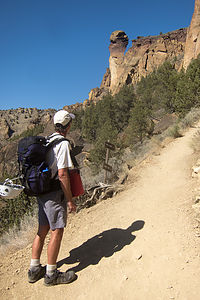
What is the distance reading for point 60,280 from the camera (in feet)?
Answer: 7.73

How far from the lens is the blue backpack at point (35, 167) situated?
213 cm

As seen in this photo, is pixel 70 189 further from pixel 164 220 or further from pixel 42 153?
pixel 164 220

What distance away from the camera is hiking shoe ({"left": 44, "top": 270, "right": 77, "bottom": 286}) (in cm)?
233

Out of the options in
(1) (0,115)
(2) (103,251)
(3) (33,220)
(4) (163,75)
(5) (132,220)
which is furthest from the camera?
(1) (0,115)

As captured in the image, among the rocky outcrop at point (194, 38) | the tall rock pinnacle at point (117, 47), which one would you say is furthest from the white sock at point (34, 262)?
the tall rock pinnacle at point (117, 47)

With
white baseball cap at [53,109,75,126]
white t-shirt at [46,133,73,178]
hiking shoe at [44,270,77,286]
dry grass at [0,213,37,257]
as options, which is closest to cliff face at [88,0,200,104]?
dry grass at [0,213,37,257]

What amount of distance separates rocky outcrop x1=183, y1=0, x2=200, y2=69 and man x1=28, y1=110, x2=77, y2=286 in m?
43.4

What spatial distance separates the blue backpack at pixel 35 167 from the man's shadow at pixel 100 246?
119 cm

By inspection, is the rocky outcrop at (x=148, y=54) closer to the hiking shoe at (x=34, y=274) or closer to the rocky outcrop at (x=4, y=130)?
the rocky outcrop at (x=4, y=130)

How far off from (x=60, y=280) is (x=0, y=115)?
103 meters

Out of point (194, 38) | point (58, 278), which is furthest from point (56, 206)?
point (194, 38)

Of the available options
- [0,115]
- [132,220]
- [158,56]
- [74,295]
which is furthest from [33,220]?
[0,115]

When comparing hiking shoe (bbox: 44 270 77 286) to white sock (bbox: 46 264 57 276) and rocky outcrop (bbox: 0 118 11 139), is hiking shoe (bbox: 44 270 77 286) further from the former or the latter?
rocky outcrop (bbox: 0 118 11 139)

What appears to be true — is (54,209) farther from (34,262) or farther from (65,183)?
(34,262)
